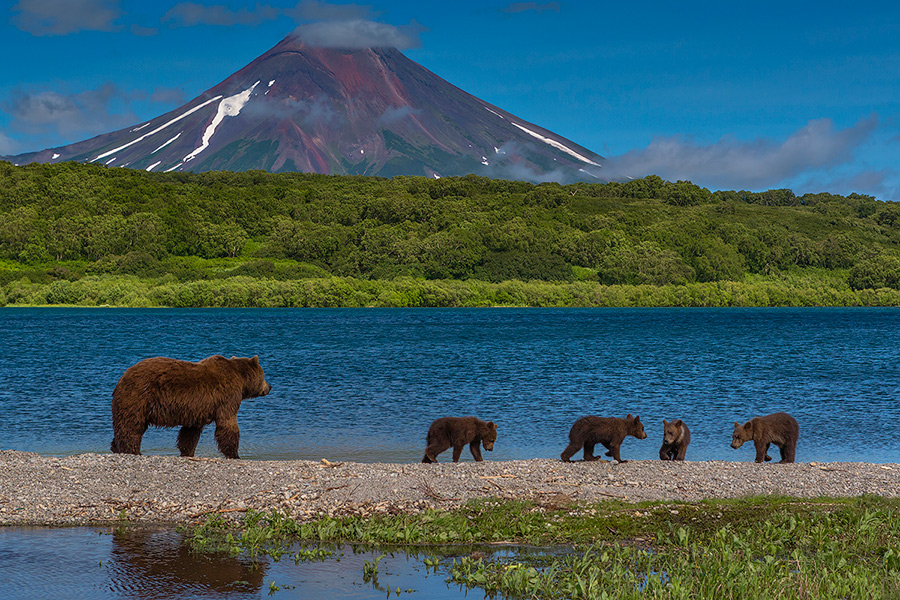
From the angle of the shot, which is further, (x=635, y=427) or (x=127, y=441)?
(x=635, y=427)

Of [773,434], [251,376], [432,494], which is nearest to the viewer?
[432,494]

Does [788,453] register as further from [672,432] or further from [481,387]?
[481,387]

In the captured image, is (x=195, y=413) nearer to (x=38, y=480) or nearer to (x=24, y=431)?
(x=38, y=480)

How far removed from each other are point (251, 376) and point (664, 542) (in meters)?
8.14

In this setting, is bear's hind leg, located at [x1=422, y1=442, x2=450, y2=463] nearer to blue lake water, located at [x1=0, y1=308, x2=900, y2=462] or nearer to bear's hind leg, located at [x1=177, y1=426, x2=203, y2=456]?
blue lake water, located at [x1=0, y1=308, x2=900, y2=462]

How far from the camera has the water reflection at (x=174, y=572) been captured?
26.5ft

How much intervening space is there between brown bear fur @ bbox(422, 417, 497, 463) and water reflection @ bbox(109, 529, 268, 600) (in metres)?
6.71

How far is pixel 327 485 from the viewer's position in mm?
12109

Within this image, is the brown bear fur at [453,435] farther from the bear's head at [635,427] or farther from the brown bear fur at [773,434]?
the brown bear fur at [773,434]

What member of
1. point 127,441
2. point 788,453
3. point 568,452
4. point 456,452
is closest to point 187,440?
point 127,441

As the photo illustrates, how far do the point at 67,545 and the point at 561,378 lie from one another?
31.2m

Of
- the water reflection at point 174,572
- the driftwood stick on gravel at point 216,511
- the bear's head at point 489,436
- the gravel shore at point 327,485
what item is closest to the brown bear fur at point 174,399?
the gravel shore at point 327,485

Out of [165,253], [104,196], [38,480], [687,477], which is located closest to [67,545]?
[38,480]

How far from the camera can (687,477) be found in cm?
1329
